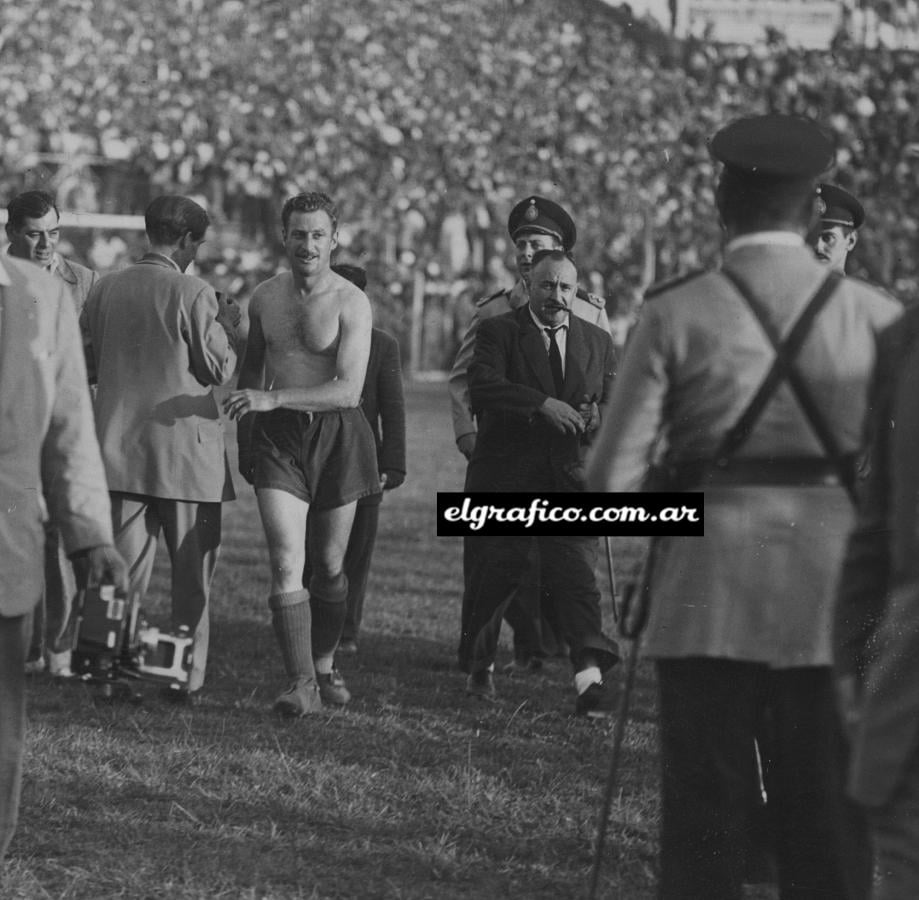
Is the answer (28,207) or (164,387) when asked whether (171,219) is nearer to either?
(164,387)

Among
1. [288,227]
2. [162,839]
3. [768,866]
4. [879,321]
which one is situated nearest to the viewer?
[879,321]

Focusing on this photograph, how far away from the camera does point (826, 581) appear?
136 inches

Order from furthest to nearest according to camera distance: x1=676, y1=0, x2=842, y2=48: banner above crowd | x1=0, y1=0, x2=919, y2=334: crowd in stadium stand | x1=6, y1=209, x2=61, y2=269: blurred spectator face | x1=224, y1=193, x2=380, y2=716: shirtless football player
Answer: x1=0, y1=0, x2=919, y2=334: crowd in stadium stand < x1=676, y1=0, x2=842, y2=48: banner above crowd < x1=6, y1=209, x2=61, y2=269: blurred spectator face < x1=224, y1=193, x2=380, y2=716: shirtless football player

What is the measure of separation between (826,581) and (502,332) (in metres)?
3.90

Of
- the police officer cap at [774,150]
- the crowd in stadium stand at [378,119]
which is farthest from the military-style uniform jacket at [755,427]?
the crowd in stadium stand at [378,119]

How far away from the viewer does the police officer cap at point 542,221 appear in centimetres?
779

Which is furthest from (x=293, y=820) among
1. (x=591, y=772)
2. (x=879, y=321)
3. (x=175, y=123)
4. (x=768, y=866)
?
(x=175, y=123)

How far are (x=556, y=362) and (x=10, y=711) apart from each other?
397 cm

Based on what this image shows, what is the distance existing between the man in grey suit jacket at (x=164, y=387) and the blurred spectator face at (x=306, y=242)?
14.2 inches

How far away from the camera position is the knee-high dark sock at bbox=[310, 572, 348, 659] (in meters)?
7.18

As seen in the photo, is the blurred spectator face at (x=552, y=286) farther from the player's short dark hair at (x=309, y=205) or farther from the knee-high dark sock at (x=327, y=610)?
the knee-high dark sock at (x=327, y=610)

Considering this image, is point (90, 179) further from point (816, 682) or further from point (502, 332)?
point (816, 682)

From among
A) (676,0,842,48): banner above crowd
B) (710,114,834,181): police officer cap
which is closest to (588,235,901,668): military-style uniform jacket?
(710,114,834,181): police officer cap

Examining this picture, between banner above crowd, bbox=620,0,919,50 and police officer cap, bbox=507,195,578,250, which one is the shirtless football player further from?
banner above crowd, bbox=620,0,919,50
